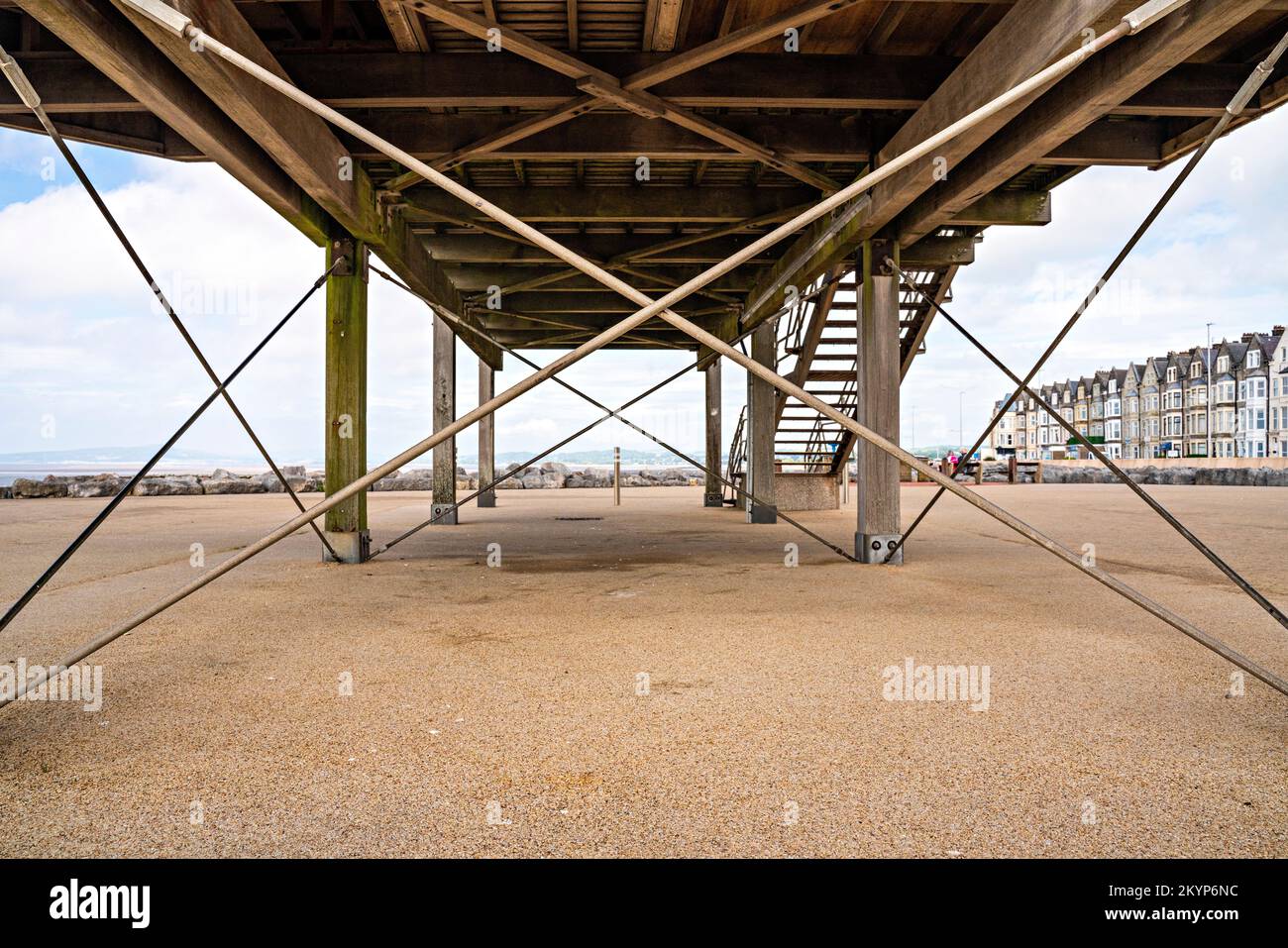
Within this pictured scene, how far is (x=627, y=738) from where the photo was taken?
2.70 meters

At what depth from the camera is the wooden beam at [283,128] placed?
3.94 m

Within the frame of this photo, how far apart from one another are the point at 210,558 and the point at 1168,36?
872 cm

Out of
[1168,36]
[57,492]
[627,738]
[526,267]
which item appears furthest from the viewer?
[57,492]

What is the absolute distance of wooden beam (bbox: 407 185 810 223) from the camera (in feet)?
26.9

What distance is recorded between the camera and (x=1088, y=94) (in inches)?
178

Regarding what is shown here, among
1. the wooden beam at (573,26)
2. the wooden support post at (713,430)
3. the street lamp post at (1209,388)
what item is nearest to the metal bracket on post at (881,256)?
the wooden beam at (573,26)

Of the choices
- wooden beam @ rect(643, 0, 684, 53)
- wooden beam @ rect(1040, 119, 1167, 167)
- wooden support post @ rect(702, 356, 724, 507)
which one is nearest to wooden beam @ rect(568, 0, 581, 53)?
wooden beam @ rect(643, 0, 684, 53)

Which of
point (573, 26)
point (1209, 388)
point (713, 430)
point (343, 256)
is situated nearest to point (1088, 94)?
point (573, 26)

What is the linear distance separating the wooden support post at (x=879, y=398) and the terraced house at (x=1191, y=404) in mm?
48506

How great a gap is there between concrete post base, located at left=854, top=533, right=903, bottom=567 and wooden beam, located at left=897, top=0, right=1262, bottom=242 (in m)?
3.05

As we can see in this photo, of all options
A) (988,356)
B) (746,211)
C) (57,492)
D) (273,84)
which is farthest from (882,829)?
(57,492)

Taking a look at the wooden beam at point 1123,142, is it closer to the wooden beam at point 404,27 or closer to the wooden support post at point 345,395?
the wooden beam at point 404,27

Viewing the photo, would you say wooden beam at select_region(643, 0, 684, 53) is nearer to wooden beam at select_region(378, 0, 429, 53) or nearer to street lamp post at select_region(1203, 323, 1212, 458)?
wooden beam at select_region(378, 0, 429, 53)

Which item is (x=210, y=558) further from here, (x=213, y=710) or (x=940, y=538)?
(x=940, y=538)
